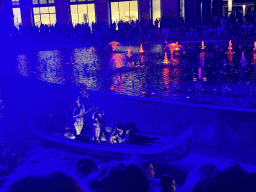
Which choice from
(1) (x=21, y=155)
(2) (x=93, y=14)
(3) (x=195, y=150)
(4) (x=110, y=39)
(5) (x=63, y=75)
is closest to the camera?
(3) (x=195, y=150)

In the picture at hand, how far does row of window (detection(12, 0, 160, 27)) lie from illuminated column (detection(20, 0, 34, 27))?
0.50 meters

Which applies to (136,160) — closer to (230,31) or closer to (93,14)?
(230,31)

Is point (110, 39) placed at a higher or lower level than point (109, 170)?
higher

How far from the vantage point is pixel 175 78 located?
54.2 ft

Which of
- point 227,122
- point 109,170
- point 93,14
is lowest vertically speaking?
point 109,170

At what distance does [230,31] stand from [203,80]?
14.8 meters

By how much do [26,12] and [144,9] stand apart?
51.4 ft

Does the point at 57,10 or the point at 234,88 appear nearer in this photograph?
the point at 234,88

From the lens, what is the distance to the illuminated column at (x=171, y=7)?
3862 centimetres

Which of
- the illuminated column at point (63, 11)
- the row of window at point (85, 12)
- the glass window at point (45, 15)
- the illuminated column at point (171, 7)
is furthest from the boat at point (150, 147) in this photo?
the glass window at point (45, 15)

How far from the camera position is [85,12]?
141 ft

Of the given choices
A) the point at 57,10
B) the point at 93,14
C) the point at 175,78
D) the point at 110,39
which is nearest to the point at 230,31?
the point at 110,39

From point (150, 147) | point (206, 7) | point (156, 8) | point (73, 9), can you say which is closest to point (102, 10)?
point (73, 9)

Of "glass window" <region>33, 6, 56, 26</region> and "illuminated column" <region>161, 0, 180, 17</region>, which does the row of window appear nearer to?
"glass window" <region>33, 6, 56, 26</region>
